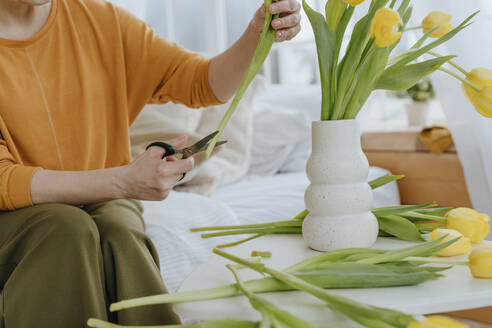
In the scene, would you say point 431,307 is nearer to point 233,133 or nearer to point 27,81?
point 27,81

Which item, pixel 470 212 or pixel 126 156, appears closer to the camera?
pixel 470 212

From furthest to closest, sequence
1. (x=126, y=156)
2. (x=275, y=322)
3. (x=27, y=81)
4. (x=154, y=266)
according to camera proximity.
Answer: (x=126, y=156) → (x=27, y=81) → (x=154, y=266) → (x=275, y=322)

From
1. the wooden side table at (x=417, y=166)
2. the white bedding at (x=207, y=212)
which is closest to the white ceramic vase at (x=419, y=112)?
the wooden side table at (x=417, y=166)

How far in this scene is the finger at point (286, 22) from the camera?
90 centimetres

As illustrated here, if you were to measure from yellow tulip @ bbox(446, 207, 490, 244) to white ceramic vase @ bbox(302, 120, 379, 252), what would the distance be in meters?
0.14

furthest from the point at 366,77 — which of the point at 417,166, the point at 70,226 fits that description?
the point at 417,166

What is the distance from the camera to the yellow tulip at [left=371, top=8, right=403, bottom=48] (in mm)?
705

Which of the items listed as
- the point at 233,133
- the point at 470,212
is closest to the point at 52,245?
the point at 470,212

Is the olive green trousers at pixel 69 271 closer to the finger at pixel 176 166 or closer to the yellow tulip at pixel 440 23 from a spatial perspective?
the finger at pixel 176 166

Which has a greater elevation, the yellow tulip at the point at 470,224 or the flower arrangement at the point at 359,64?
the flower arrangement at the point at 359,64

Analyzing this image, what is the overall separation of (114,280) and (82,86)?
516mm

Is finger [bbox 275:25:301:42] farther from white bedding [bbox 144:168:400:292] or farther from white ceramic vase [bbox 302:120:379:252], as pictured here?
white bedding [bbox 144:168:400:292]

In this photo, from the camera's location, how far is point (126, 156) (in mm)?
1350

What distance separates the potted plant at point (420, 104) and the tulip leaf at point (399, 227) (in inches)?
65.1
